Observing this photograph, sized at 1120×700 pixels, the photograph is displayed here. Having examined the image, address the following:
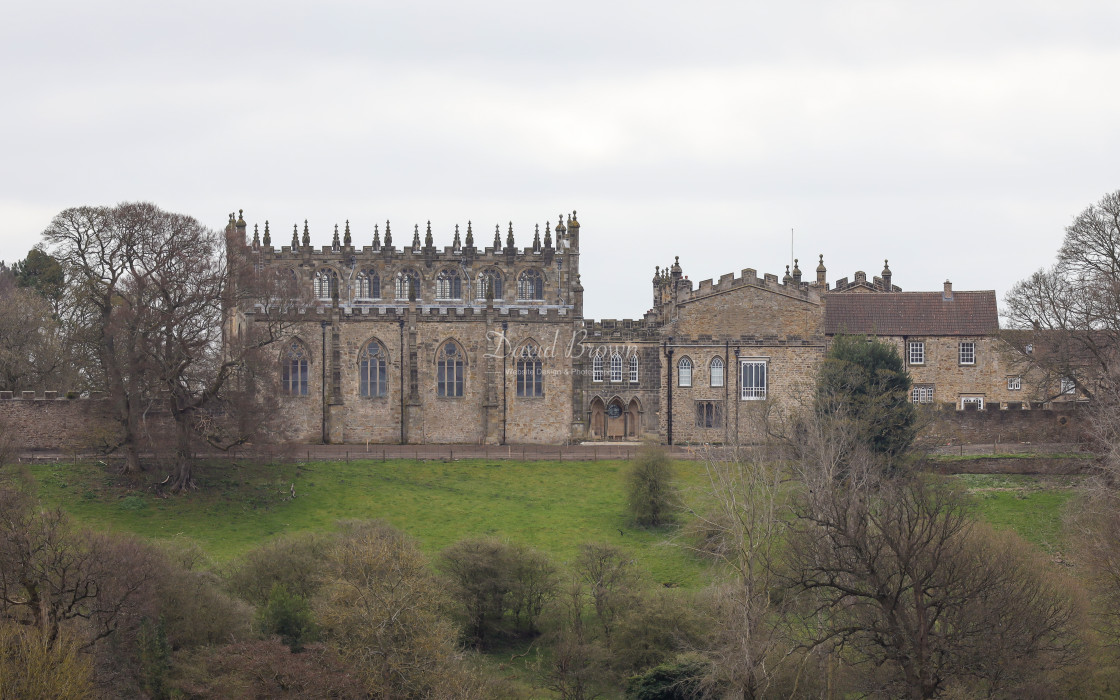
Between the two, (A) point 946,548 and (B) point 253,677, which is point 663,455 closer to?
(A) point 946,548

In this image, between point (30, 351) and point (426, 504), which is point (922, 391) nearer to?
point (426, 504)

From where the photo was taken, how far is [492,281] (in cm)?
6253

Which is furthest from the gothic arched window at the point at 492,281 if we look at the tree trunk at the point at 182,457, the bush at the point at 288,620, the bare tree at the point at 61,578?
the bare tree at the point at 61,578

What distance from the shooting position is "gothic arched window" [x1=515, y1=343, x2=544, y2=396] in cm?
5428

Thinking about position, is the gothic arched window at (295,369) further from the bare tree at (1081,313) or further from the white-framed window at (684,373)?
the bare tree at (1081,313)

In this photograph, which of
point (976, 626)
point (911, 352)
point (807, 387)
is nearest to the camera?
point (976, 626)

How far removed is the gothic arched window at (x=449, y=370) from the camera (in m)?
54.2

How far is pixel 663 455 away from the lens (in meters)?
42.2

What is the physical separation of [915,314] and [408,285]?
24.2 meters

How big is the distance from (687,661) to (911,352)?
32.4 m

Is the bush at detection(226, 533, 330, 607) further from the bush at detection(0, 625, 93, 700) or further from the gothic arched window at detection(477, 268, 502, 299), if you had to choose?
the gothic arched window at detection(477, 268, 502, 299)

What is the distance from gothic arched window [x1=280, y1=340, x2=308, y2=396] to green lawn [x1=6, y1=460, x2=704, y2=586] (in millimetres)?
7024

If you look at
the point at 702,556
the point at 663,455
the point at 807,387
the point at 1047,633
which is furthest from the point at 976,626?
the point at 807,387

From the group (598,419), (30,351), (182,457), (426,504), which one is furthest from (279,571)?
(30,351)
